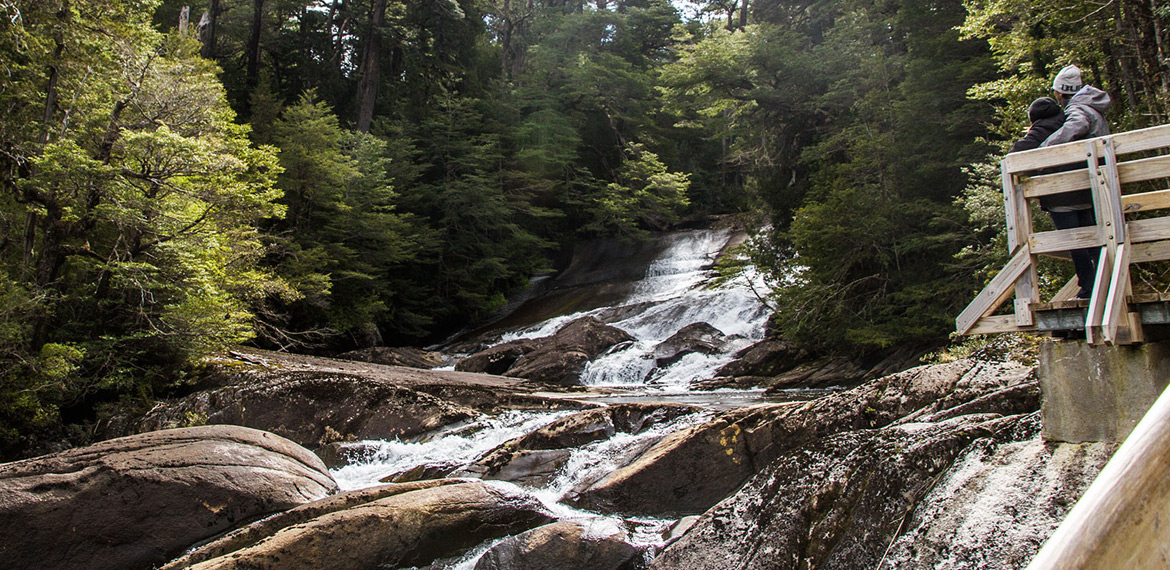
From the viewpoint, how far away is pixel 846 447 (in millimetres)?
4988

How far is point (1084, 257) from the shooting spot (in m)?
4.30

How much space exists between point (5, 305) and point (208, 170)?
334 centimetres

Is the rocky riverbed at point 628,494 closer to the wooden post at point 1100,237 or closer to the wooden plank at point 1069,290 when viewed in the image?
the wooden post at point 1100,237

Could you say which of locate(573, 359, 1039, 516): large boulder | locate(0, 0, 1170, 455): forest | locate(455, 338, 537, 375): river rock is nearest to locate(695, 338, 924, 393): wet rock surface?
locate(0, 0, 1170, 455): forest

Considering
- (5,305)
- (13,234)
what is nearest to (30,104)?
(13,234)

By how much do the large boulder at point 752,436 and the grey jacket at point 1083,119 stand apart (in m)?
1.93

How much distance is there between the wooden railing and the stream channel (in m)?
3.19

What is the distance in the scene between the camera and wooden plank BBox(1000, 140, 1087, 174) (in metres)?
4.22

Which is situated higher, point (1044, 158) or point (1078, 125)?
point (1078, 125)

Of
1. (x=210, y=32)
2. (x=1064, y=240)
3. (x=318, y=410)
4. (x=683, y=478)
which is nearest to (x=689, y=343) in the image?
(x=318, y=410)

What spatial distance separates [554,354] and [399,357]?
424 cm

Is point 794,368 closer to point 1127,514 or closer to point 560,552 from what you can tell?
point 560,552

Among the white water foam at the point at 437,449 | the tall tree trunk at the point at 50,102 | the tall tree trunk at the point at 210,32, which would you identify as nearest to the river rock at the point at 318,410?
the white water foam at the point at 437,449

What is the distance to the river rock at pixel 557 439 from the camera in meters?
7.69
